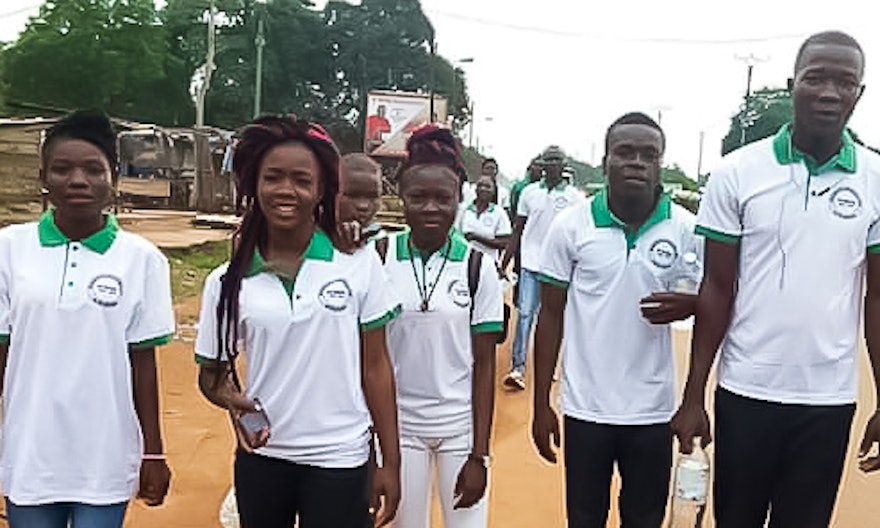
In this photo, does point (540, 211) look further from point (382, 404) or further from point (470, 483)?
point (382, 404)

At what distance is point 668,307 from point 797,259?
1.64ft

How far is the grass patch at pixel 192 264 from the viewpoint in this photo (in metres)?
12.5

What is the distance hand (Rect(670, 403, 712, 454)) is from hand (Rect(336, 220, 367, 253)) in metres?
1.15

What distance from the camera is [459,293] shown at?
3.38m

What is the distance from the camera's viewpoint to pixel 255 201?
2867 millimetres

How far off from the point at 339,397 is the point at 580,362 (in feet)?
3.43

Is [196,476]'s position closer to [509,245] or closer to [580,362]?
[580,362]

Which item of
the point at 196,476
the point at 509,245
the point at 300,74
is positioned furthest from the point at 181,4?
the point at 196,476

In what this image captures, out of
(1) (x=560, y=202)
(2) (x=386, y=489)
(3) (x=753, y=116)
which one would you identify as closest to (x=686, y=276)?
(2) (x=386, y=489)

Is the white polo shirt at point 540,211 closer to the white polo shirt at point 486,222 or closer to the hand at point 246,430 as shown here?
the white polo shirt at point 486,222

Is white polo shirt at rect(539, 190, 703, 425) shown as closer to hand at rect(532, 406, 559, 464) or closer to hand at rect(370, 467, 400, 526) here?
hand at rect(532, 406, 559, 464)

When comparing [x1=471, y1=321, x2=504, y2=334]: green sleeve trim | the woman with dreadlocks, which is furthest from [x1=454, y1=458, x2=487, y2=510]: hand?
the woman with dreadlocks

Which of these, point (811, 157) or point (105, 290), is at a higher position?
point (811, 157)

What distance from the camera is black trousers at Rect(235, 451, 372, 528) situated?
2744 millimetres
